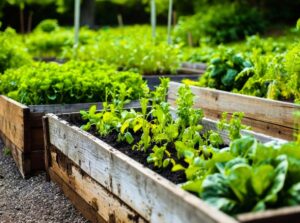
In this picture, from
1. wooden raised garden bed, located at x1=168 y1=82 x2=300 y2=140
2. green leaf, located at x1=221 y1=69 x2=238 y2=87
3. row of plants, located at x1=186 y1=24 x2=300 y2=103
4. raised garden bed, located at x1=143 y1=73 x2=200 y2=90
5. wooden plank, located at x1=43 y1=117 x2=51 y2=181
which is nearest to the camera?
row of plants, located at x1=186 y1=24 x2=300 y2=103

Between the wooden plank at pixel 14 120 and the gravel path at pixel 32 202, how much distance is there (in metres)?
0.29

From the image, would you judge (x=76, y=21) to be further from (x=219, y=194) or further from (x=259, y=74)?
(x=219, y=194)

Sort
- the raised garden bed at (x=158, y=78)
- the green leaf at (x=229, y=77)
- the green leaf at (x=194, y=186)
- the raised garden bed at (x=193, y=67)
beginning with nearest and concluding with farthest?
the green leaf at (x=194, y=186), the green leaf at (x=229, y=77), the raised garden bed at (x=158, y=78), the raised garden bed at (x=193, y=67)

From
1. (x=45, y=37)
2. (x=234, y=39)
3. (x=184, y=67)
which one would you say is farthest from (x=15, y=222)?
(x=234, y=39)

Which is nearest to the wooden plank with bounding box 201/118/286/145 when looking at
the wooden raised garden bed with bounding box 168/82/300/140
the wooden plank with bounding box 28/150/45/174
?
the wooden raised garden bed with bounding box 168/82/300/140

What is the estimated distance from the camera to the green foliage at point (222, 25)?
44.2 feet

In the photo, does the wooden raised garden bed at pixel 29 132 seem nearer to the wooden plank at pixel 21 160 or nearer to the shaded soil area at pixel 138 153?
the wooden plank at pixel 21 160

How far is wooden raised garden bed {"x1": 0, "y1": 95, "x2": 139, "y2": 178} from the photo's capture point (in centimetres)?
406

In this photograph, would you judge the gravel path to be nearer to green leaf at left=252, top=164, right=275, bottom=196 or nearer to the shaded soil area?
the shaded soil area

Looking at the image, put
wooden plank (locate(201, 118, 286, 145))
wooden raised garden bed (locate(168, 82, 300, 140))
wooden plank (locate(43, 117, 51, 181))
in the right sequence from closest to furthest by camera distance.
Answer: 1. wooden plank (locate(201, 118, 286, 145))
2. wooden raised garden bed (locate(168, 82, 300, 140))
3. wooden plank (locate(43, 117, 51, 181))

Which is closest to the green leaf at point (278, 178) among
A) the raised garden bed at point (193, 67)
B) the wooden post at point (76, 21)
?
the raised garden bed at point (193, 67)

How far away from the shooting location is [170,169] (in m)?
2.71

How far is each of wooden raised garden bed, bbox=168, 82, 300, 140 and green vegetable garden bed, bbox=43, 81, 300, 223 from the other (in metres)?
0.61

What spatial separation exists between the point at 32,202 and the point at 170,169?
1.39 m
